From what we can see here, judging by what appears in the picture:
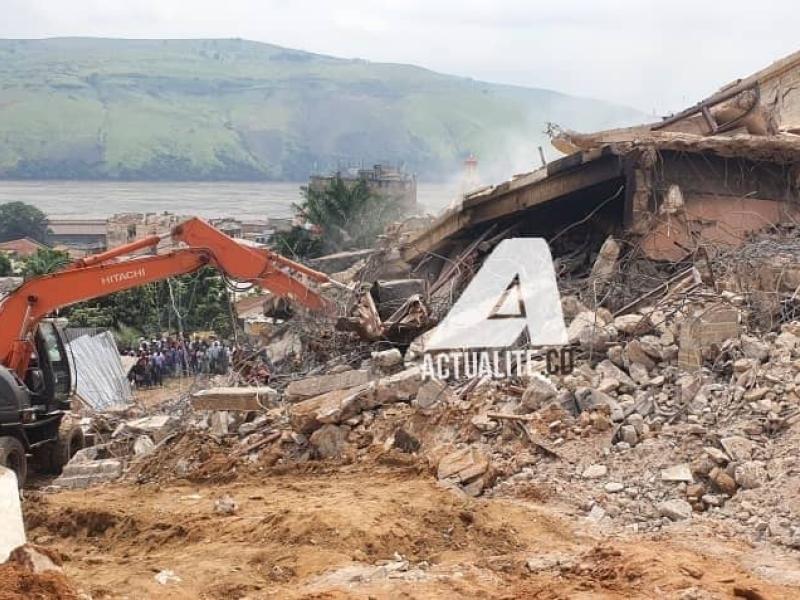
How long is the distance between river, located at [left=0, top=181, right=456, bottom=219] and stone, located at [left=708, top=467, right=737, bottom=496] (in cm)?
7912

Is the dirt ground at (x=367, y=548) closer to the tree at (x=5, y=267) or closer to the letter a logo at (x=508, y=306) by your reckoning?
the letter a logo at (x=508, y=306)

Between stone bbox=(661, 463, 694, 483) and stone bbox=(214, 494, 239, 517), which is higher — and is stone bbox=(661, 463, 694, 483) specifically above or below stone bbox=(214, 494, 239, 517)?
above

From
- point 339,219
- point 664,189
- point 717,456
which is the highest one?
point 339,219

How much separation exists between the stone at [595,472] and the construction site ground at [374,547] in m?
0.32

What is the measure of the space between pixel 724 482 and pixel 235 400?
4.44 meters

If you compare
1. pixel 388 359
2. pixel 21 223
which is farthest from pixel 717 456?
pixel 21 223

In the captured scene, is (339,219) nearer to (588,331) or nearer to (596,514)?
(588,331)

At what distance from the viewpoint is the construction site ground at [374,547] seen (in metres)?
5.04

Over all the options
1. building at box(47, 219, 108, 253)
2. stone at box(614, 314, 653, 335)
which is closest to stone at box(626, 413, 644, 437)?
stone at box(614, 314, 653, 335)

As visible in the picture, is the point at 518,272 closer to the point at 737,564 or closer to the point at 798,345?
the point at 798,345

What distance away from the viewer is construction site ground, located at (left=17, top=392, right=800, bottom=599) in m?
5.04

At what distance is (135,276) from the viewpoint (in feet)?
33.3

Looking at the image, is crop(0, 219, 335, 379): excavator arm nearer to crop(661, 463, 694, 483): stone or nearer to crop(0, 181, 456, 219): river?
crop(661, 463, 694, 483): stone

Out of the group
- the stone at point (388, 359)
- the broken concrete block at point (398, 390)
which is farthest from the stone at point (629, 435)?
the stone at point (388, 359)
